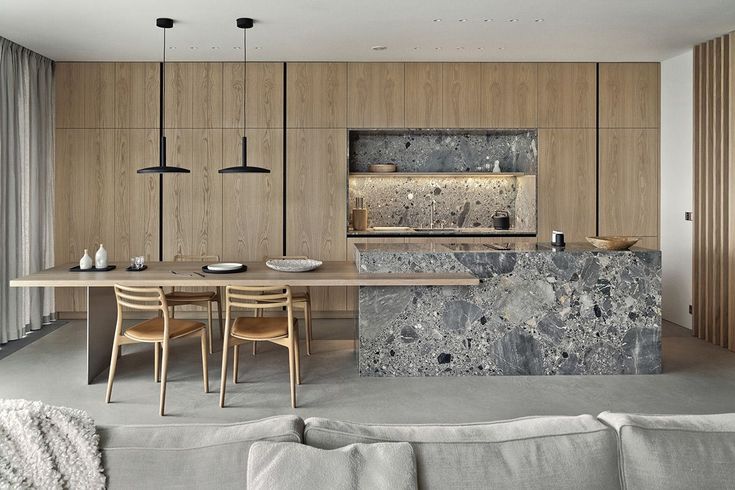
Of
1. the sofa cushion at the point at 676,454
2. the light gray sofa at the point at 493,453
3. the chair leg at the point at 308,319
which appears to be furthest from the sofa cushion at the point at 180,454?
the chair leg at the point at 308,319

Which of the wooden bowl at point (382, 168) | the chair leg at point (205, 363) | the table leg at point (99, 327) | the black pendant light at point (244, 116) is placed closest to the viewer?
the chair leg at point (205, 363)

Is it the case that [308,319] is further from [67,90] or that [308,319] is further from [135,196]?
[67,90]

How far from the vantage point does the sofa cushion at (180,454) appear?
1.33m

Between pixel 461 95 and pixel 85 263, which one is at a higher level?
pixel 461 95

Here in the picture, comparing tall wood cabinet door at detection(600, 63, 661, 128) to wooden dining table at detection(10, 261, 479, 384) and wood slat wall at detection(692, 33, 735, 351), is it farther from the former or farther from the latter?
wooden dining table at detection(10, 261, 479, 384)

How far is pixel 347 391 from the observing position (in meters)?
4.04

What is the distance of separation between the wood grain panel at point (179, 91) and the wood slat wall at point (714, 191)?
17.3ft

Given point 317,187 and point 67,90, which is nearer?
point 67,90

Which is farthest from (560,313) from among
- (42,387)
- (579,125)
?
(42,387)

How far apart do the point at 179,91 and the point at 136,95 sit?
48 centimetres

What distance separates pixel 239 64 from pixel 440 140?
2.48 m

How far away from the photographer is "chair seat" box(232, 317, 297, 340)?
3.79 m

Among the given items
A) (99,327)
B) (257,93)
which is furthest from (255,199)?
(99,327)

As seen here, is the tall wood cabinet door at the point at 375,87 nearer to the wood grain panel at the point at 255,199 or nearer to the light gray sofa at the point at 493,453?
the wood grain panel at the point at 255,199
